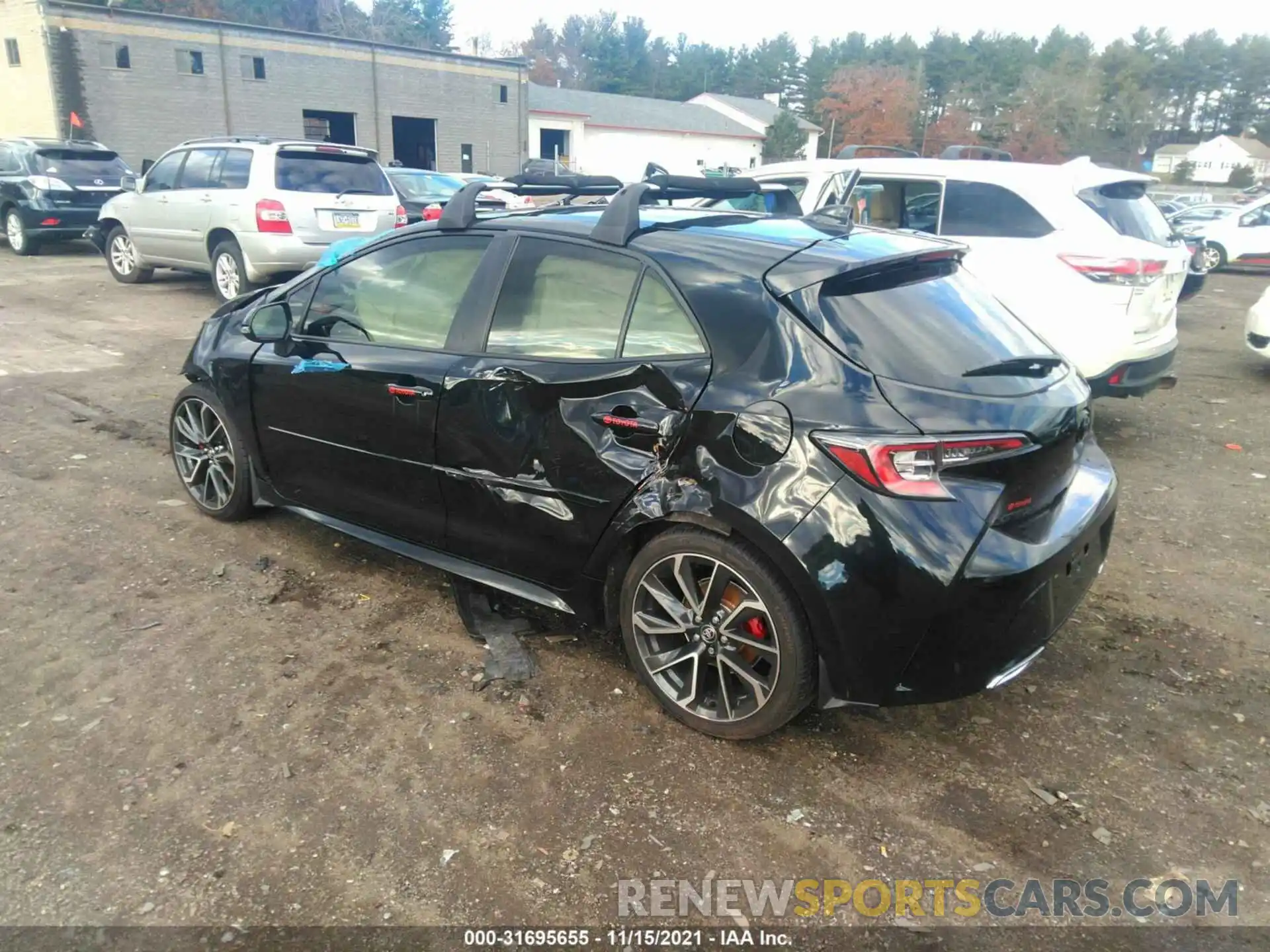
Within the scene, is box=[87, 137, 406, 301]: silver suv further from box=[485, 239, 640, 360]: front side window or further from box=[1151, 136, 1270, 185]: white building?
box=[1151, 136, 1270, 185]: white building

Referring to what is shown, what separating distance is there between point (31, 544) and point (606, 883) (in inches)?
140

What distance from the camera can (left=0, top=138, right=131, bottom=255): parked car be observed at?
14.6 metres

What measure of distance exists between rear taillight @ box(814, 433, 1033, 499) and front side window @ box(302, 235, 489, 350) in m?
1.77

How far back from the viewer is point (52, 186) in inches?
577

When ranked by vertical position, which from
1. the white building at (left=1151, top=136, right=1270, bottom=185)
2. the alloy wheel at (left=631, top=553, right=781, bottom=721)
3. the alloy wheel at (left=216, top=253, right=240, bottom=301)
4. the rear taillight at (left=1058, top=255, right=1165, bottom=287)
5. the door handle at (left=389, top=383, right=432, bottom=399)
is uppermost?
the white building at (left=1151, top=136, right=1270, bottom=185)

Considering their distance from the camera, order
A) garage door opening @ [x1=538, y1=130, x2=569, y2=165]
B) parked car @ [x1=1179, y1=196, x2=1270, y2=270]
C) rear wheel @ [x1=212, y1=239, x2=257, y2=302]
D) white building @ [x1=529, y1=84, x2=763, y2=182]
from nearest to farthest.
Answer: rear wheel @ [x1=212, y1=239, x2=257, y2=302]
parked car @ [x1=1179, y1=196, x2=1270, y2=270]
garage door opening @ [x1=538, y1=130, x2=569, y2=165]
white building @ [x1=529, y1=84, x2=763, y2=182]

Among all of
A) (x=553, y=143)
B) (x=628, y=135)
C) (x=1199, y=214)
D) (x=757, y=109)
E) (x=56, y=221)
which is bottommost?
(x=56, y=221)

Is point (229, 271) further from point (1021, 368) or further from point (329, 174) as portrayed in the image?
point (1021, 368)

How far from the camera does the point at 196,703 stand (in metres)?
3.23

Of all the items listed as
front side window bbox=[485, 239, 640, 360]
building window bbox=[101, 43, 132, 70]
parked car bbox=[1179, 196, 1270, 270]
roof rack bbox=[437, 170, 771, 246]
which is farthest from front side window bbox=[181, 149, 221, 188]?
building window bbox=[101, 43, 132, 70]

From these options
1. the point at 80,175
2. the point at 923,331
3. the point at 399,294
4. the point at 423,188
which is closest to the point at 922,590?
the point at 923,331

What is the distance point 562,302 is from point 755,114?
253 feet

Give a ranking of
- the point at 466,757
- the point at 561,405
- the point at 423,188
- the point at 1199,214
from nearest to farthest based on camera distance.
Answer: the point at 466,757 → the point at 561,405 → the point at 423,188 → the point at 1199,214

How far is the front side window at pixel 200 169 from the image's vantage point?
10508 millimetres
